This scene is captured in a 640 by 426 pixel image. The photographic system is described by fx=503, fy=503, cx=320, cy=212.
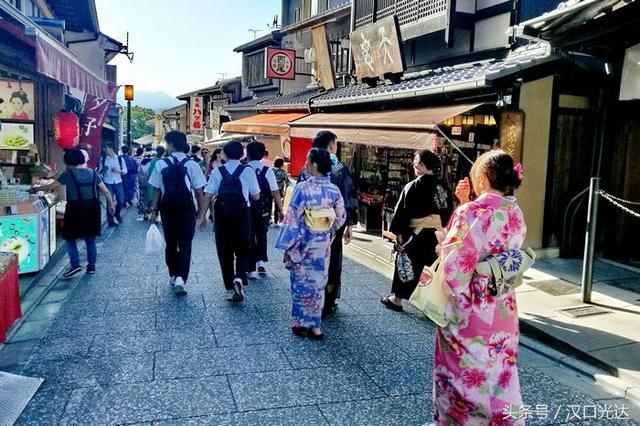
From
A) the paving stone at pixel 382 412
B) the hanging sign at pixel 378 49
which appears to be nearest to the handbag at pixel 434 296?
the paving stone at pixel 382 412

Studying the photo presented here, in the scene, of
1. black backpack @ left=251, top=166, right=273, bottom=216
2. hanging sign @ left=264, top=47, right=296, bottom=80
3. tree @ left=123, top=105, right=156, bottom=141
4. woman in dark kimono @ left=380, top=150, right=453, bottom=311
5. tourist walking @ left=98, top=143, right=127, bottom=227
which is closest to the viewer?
woman in dark kimono @ left=380, top=150, right=453, bottom=311

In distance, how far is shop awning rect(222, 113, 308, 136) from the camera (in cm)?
1453

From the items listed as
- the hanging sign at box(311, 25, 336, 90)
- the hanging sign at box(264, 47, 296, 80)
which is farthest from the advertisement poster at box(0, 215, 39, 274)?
the hanging sign at box(264, 47, 296, 80)

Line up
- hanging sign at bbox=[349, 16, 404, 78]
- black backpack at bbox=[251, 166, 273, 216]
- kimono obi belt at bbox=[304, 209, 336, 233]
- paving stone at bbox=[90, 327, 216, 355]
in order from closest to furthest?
paving stone at bbox=[90, 327, 216, 355] < kimono obi belt at bbox=[304, 209, 336, 233] < black backpack at bbox=[251, 166, 273, 216] < hanging sign at bbox=[349, 16, 404, 78]

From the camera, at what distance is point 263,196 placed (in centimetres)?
782

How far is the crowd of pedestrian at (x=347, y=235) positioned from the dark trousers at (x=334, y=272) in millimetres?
13

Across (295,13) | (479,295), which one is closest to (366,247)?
(479,295)

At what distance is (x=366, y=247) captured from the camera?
1030cm

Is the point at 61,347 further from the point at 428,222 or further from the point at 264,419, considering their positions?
the point at 428,222

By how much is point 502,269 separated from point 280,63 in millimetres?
18881

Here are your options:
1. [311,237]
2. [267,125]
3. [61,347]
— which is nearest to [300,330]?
[311,237]

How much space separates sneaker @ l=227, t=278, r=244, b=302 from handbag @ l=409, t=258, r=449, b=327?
3810 millimetres

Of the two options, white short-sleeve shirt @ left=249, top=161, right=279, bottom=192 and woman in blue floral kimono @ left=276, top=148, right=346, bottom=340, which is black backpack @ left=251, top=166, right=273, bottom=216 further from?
woman in blue floral kimono @ left=276, top=148, right=346, bottom=340

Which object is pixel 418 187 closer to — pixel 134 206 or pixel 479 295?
pixel 479 295
